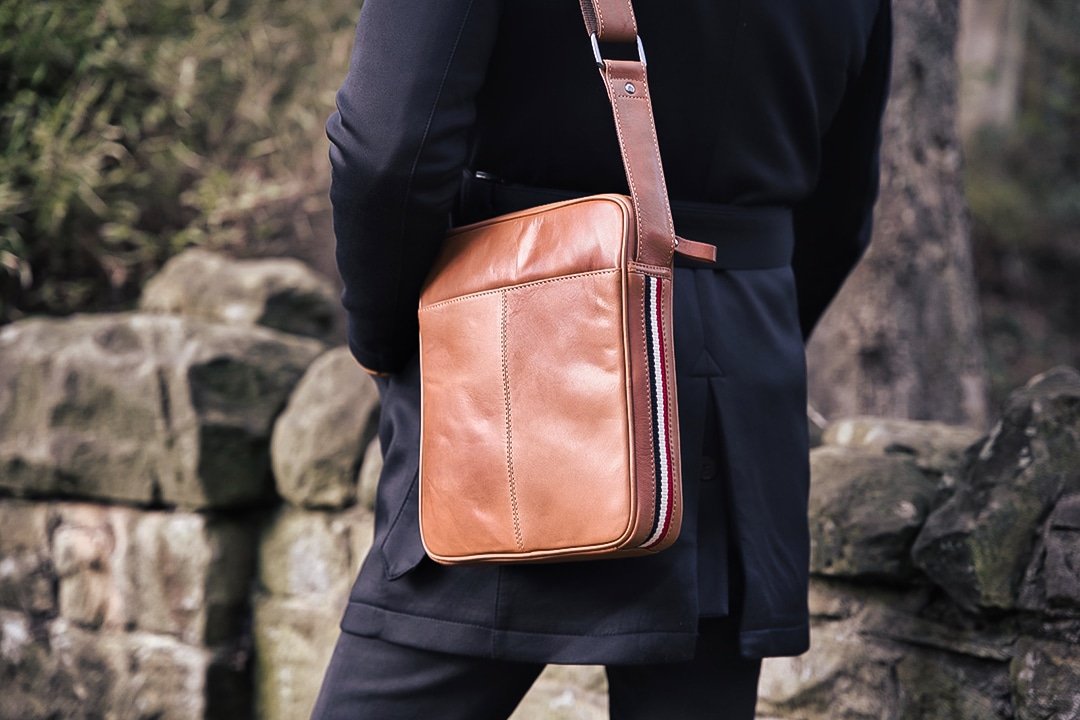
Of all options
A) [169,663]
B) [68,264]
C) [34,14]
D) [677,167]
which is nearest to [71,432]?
[169,663]

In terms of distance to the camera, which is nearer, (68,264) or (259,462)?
(259,462)

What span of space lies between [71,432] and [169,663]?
1.80ft

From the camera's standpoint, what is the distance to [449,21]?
125 cm

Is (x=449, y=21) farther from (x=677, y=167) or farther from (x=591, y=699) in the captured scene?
(x=591, y=699)

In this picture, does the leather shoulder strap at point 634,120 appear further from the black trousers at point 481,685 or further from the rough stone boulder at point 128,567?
the rough stone boulder at point 128,567

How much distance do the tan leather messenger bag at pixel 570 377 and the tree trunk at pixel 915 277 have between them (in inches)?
81.1

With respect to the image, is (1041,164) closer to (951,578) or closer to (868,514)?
(868,514)

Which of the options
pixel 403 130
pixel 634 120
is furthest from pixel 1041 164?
pixel 403 130

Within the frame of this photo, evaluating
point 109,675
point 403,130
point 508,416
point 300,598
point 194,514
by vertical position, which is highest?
point 403,130

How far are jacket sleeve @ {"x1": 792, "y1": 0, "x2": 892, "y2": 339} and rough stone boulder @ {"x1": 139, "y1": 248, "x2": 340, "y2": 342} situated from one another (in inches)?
62.5

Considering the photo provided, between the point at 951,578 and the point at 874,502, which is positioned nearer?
the point at 951,578

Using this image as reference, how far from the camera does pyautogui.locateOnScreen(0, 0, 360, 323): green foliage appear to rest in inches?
140

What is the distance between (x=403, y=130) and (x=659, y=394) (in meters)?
0.39

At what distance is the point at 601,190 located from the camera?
142 centimetres
